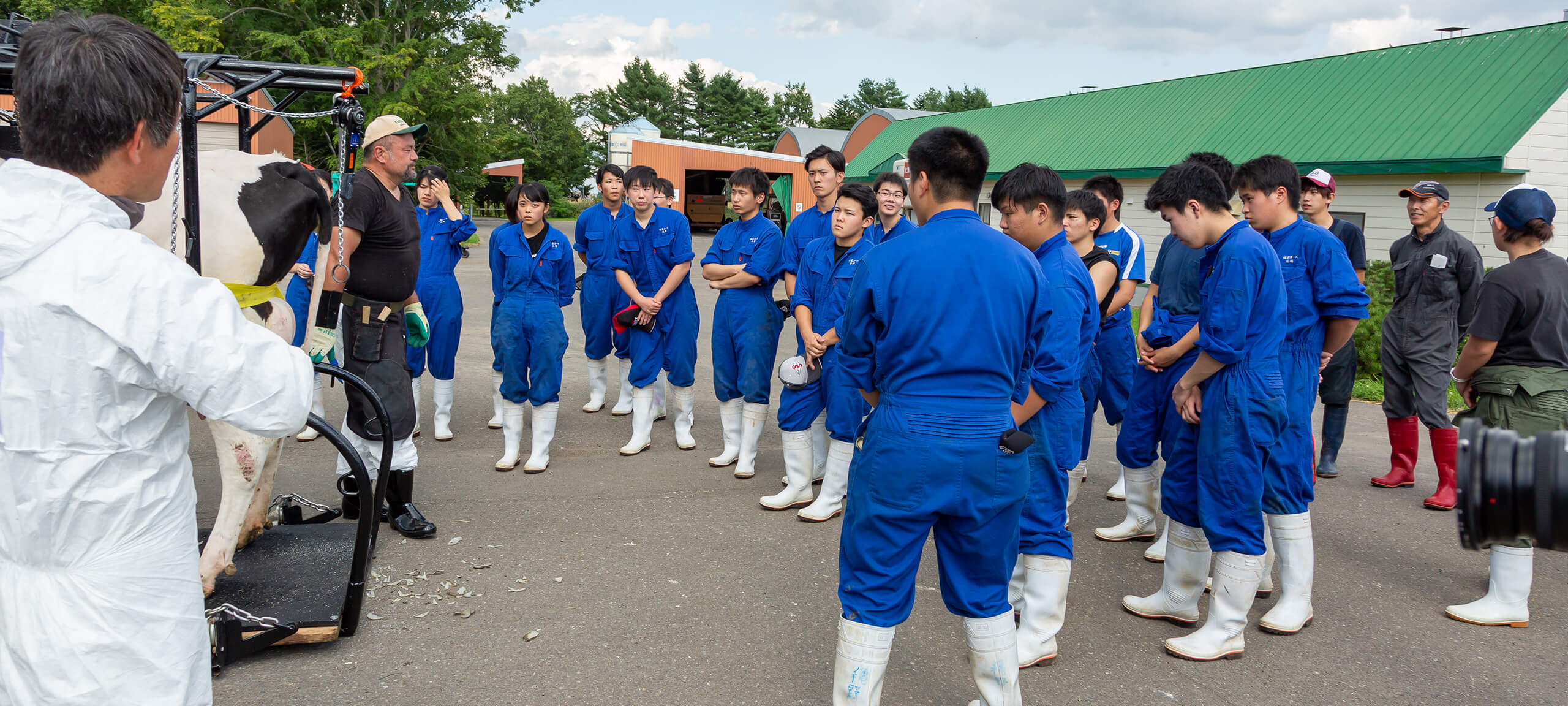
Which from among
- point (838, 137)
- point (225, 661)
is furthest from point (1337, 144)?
point (838, 137)

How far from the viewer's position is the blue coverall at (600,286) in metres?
7.52

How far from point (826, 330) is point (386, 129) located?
8.26 ft

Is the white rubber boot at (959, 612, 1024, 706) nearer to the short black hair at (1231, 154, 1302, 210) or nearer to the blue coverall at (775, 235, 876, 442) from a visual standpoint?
the blue coverall at (775, 235, 876, 442)

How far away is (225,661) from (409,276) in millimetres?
2165

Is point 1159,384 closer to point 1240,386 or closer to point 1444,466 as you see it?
point 1240,386

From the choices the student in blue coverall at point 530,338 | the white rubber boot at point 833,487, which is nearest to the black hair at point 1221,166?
the white rubber boot at point 833,487

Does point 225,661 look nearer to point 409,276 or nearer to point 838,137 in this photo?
point 409,276

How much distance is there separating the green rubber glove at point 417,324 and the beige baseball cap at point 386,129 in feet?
2.82

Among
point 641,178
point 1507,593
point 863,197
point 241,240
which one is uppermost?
point 641,178

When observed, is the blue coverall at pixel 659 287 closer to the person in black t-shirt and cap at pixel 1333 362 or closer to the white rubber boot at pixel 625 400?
the white rubber boot at pixel 625 400

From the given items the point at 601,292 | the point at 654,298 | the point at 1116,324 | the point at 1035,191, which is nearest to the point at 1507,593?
the point at 1116,324

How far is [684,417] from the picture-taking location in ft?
23.5

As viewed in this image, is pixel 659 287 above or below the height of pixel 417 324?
above

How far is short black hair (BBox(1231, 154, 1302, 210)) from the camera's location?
4.35 m
